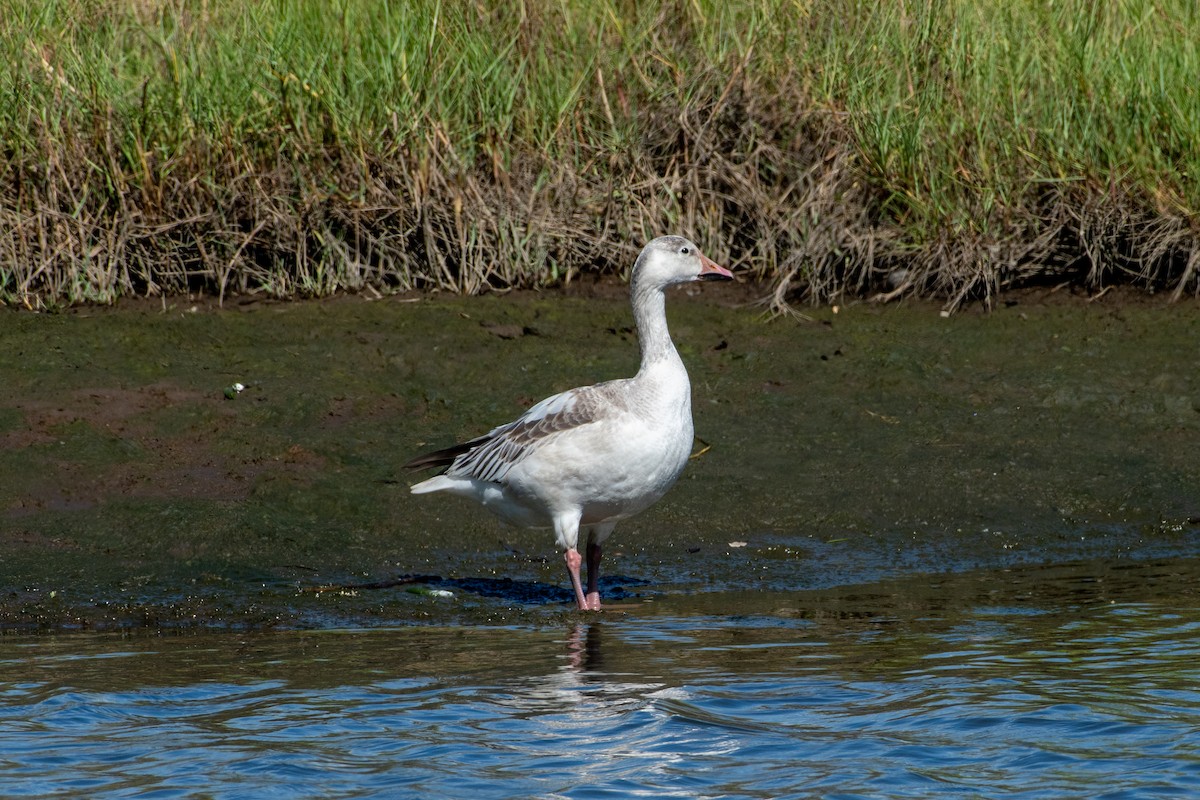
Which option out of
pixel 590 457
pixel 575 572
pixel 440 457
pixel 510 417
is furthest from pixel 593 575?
pixel 510 417

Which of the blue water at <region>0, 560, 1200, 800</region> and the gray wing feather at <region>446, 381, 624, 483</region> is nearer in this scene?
the blue water at <region>0, 560, 1200, 800</region>

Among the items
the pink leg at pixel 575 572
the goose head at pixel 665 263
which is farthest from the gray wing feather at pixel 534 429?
the goose head at pixel 665 263

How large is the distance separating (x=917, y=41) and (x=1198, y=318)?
2.61 meters

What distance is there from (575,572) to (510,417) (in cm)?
205

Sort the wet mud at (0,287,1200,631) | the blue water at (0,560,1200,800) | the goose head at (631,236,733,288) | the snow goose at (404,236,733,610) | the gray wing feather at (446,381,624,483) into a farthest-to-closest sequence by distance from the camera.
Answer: the goose head at (631,236,733,288) < the wet mud at (0,287,1200,631) < the gray wing feather at (446,381,624,483) < the snow goose at (404,236,733,610) < the blue water at (0,560,1200,800)

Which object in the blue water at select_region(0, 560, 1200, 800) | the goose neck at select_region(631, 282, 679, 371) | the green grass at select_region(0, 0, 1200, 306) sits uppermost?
the green grass at select_region(0, 0, 1200, 306)

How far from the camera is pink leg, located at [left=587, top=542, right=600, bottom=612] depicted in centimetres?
709

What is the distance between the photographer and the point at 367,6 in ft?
35.5

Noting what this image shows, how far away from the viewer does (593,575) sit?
7266mm

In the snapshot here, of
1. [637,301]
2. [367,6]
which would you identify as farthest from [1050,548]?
[367,6]

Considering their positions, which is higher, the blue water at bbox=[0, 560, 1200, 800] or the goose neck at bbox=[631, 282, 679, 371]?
the goose neck at bbox=[631, 282, 679, 371]

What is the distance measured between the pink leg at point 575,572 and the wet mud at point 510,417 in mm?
100

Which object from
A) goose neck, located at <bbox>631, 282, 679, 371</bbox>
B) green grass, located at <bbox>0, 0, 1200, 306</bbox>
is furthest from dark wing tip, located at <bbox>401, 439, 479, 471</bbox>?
green grass, located at <bbox>0, 0, 1200, 306</bbox>

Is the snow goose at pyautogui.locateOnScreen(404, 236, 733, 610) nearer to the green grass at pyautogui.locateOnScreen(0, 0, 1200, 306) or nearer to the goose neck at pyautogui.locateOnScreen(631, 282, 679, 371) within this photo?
the goose neck at pyautogui.locateOnScreen(631, 282, 679, 371)
